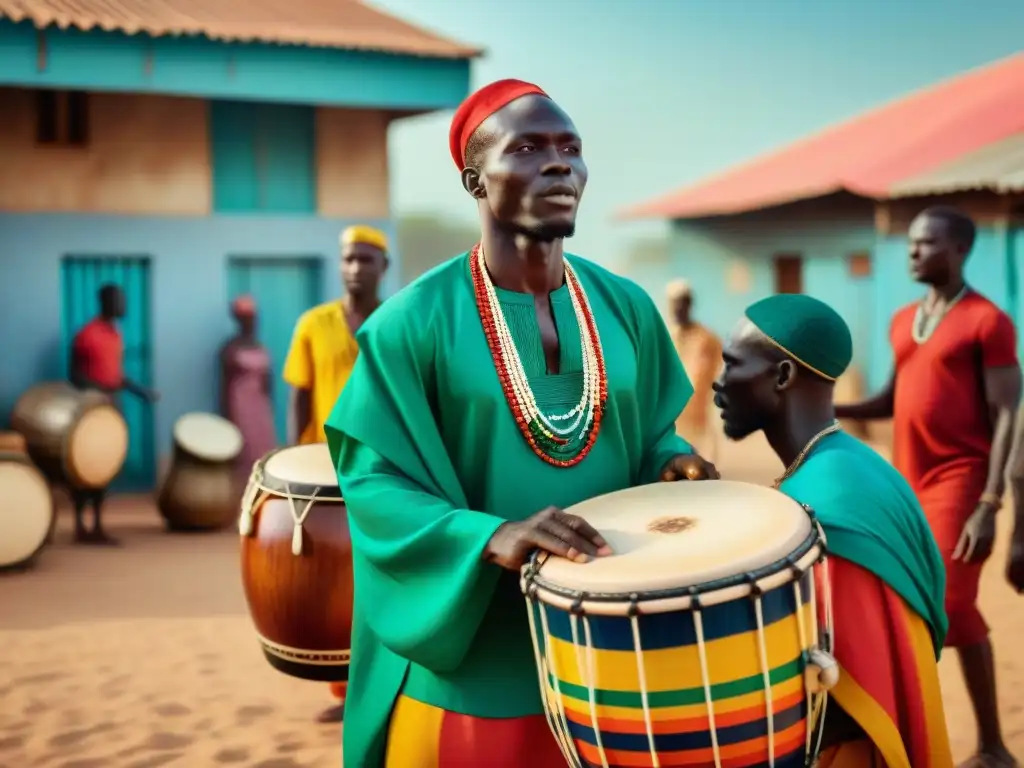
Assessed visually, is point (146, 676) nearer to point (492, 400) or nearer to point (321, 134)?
point (492, 400)

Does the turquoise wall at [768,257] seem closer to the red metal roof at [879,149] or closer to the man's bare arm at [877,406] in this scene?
the red metal roof at [879,149]

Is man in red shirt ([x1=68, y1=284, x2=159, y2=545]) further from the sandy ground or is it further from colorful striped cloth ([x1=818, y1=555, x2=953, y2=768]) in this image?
Answer: colorful striped cloth ([x1=818, y1=555, x2=953, y2=768])

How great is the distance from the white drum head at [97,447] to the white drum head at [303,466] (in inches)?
242

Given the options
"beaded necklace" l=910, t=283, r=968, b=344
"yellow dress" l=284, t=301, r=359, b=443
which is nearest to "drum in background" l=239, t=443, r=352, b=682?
"yellow dress" l=284, t=301, r=359, b=443

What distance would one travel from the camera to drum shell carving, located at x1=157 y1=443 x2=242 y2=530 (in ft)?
35.5

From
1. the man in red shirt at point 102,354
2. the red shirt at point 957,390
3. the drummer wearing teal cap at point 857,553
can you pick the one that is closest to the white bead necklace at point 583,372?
the drummer wearing teal cap at point 857,553

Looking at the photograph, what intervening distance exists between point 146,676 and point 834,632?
470 cm

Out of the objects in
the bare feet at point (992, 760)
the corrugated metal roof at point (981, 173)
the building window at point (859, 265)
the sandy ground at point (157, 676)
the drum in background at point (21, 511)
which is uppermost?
the corrugated metal roof at point (981, 173)

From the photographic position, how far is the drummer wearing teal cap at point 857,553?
97.0 inches

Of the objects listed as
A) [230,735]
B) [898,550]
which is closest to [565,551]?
[898,550]

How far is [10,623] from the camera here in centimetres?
751

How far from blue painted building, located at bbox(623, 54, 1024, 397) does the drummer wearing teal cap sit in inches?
410

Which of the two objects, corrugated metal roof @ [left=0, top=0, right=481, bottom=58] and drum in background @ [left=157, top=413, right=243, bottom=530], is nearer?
drum in background @ [left=157, top=413, right=243, bottom=530]

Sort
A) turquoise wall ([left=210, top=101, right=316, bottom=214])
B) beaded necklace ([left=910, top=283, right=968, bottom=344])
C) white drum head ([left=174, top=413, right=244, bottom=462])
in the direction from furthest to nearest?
turquoise wall ([left=210, top=101, right=316, bottom=214]) → white drum head ([left=174, top=413, right=244, bottom=462]) → beaded necklace ([left=910, top=283, right=968, bottom=344])
